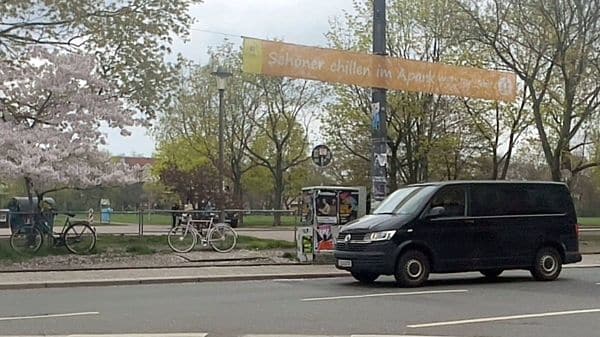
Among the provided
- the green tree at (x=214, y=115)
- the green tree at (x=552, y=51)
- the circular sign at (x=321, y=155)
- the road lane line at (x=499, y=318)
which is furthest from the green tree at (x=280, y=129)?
the road lane line at (x=499, y=318)

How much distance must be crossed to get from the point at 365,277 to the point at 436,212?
1.82 m

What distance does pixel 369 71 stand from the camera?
21.7m

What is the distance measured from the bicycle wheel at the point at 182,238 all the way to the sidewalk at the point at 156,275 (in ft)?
10.2

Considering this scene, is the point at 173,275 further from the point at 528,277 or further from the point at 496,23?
the point at 496,23

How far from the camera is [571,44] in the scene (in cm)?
3253

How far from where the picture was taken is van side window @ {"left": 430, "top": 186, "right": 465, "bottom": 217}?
54.5 feet

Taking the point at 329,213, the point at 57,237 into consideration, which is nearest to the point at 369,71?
the point at 329,213

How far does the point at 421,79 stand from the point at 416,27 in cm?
1586

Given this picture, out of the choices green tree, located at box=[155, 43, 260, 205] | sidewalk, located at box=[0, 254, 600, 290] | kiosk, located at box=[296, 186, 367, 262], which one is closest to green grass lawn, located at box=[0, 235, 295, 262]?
sidewalk, located at box=[0, 254, 600, 290]

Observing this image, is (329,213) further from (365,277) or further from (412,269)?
(412,269)

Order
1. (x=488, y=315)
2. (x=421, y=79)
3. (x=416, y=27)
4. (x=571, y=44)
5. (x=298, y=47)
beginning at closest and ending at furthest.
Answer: (x=488, y=315) < (x=298, y=47) < (x=421, y=79) < (x=571, y=44) < (x=416, y=27)

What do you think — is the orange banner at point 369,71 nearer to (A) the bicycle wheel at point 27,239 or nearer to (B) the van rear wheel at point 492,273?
(B) the van rear wheel at point 492,273

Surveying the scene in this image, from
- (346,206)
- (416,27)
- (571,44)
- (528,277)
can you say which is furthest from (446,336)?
(416,27)

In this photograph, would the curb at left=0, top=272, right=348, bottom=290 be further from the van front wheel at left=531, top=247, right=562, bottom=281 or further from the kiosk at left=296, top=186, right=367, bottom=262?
the van front wheel at left=531, top=247, right=562, bottom=281
